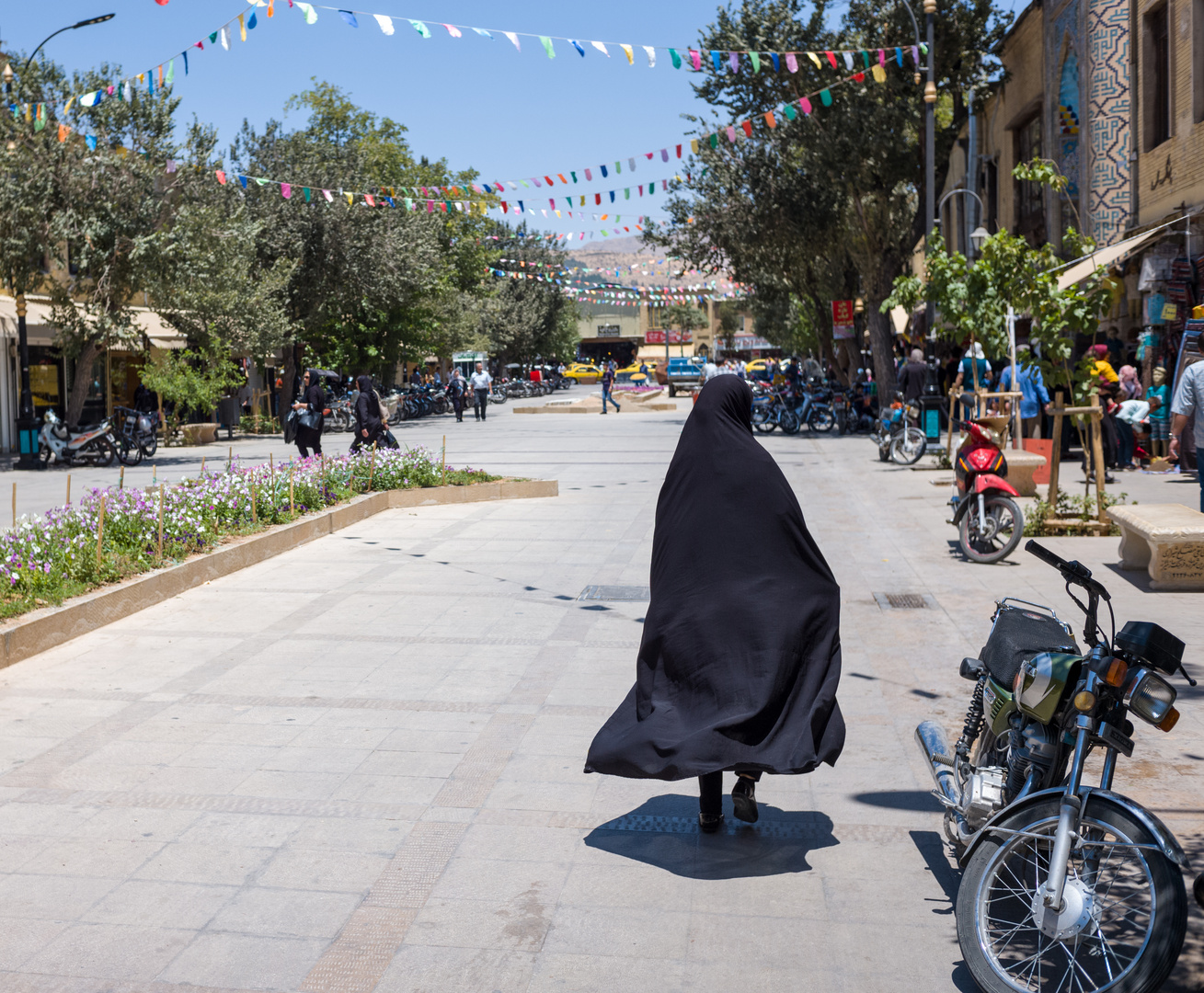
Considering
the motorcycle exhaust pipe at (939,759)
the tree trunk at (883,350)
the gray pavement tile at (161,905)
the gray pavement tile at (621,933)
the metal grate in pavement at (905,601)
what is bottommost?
the gray pavement tile at (621,933)

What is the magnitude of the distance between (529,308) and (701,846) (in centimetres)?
6608

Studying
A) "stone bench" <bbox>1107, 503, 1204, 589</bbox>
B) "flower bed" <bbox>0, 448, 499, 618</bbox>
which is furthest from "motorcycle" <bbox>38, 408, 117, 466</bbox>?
"stone bench" <bbox>1107, 503, 1204, 589</bbox>

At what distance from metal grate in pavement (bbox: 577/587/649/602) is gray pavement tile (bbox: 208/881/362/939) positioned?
16.6ft

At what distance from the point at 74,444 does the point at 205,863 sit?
2016 centimetres

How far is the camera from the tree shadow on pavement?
13.9 feet

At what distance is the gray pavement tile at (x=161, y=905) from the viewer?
12.5 feet

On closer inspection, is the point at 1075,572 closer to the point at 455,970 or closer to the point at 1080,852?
the point at 1080,852

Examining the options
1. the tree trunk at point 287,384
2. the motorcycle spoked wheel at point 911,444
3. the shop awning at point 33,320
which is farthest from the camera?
the tree trunk at point 287,384

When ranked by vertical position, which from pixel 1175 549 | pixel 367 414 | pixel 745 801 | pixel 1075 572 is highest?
pixel 367 414

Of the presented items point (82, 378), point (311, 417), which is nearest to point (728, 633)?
point (311, 417)

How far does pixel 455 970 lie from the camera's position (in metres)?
3.48

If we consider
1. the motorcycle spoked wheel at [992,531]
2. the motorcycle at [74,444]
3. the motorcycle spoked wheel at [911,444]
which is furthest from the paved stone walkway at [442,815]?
the motorcycle at [74,444]

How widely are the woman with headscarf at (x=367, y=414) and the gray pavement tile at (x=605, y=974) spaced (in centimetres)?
1465

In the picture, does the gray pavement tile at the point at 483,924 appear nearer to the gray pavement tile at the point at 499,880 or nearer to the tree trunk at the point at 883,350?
the gray pavement tile at the point at 499,880
